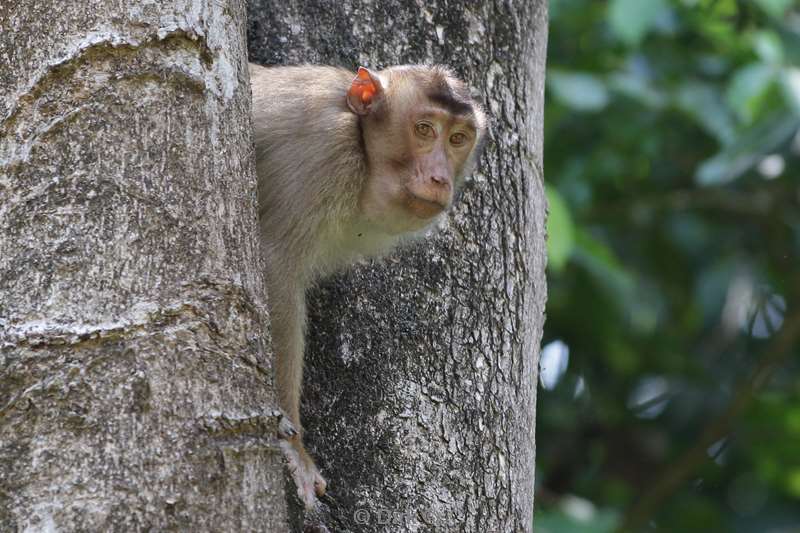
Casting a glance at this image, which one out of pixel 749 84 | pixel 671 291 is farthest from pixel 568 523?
pixel 671 291

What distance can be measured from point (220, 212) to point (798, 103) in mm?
4913

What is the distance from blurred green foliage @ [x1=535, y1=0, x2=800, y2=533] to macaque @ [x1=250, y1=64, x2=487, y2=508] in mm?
3412

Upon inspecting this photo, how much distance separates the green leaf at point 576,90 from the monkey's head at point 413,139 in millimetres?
3188

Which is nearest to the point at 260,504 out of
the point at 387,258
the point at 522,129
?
the point at 387,258

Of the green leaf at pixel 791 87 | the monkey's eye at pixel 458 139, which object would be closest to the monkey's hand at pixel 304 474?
the monkey's eye at pixel 458 139

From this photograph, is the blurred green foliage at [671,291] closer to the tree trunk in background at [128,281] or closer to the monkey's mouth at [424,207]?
the monkey's mouth at [424,207]

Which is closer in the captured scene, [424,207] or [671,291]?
[424,207]

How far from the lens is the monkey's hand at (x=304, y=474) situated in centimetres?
351

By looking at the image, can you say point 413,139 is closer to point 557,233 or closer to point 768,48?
point 557,233

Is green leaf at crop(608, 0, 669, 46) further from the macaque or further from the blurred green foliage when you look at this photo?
the macaque

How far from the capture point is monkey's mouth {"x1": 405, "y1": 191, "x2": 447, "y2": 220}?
14.3 feet

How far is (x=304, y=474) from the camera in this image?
3.60 meters

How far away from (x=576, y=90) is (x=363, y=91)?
12.0ft

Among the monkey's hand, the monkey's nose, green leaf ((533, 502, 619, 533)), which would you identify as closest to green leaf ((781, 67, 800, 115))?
green leaf ((533, 502, 619, 533))
